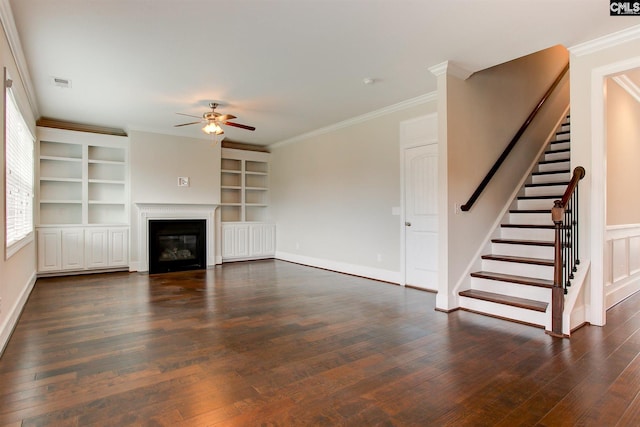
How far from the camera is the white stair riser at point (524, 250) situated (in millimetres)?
3959

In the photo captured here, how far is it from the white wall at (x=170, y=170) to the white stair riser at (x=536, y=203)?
5.68 m

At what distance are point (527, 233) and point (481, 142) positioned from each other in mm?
1239

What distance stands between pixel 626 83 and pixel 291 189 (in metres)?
5.72

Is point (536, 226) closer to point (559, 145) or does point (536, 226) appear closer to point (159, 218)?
point (559, 145)

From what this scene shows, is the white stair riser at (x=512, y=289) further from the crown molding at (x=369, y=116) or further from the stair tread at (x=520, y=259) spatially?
the crown molding at (x=369, y=116)

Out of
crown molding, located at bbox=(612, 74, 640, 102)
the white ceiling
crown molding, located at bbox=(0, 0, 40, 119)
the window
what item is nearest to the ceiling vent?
the white ceiling

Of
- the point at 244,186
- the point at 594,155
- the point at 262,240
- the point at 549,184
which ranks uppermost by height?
the point at 244,186

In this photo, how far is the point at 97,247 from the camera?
6.43m


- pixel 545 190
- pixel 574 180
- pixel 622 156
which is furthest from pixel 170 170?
pixel 622 156

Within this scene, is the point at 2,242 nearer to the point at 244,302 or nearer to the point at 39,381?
the point at 39,381

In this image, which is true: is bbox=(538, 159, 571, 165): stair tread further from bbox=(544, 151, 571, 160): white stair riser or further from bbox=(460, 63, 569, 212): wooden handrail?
bbox=(460, 63, 569, 212): wooden handrail

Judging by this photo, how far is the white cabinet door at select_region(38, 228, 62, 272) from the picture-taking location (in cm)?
591

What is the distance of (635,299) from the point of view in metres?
4.22

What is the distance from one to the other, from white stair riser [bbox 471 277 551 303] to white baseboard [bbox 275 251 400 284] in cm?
147
